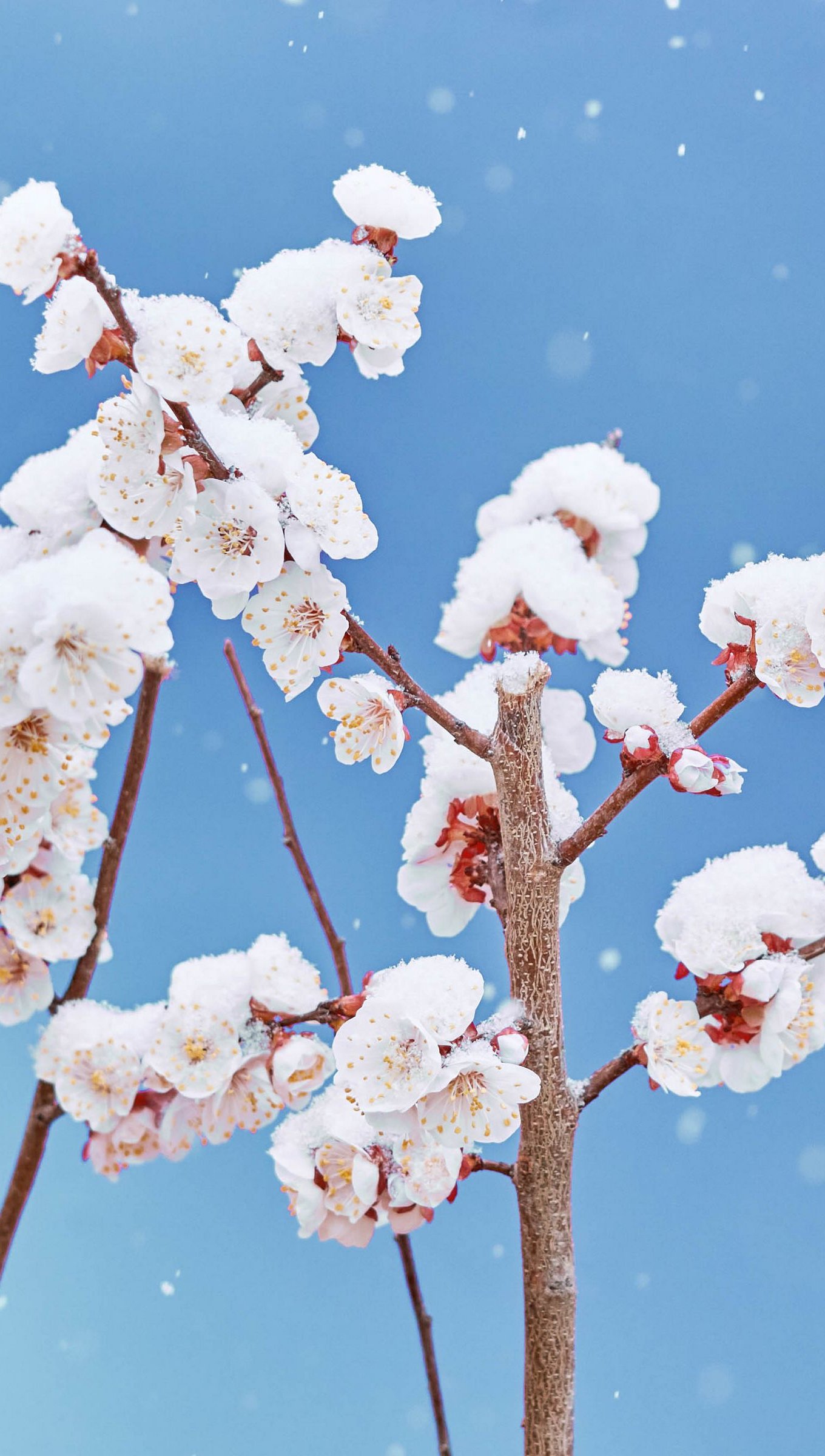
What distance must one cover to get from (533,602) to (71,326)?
31 centimetres

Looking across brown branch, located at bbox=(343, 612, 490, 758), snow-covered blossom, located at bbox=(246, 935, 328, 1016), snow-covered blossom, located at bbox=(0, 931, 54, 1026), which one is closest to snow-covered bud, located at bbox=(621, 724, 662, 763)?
brown branch, located at bbox=(343, 612, 490, 758)

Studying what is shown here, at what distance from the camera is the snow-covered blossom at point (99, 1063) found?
881 mm

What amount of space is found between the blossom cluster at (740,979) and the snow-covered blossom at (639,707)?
147 mm

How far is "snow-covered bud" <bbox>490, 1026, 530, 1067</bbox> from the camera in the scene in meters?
0.65

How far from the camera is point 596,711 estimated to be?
70 cm

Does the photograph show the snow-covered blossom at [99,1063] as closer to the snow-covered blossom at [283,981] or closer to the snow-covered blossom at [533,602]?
the snow-covered blossom at [283,981]

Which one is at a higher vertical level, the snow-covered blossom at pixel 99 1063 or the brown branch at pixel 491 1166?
the snow-covered blossom at pixel 99 1063

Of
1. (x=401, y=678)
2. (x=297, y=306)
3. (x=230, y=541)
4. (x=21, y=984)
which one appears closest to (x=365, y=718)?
(x=401, y=678)

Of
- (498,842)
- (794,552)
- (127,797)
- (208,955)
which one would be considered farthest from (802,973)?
(127,797)

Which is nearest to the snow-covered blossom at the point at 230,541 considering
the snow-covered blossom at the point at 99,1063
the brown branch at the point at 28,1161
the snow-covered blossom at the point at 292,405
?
the snow-covered blossom at the point at 292,405

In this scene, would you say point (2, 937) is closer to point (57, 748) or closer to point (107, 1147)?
point (107, 1147)

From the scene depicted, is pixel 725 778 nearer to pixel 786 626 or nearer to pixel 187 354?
pixel 786 626

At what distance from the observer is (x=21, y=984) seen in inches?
38.0

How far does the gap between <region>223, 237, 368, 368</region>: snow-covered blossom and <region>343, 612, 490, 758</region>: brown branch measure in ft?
0.51
